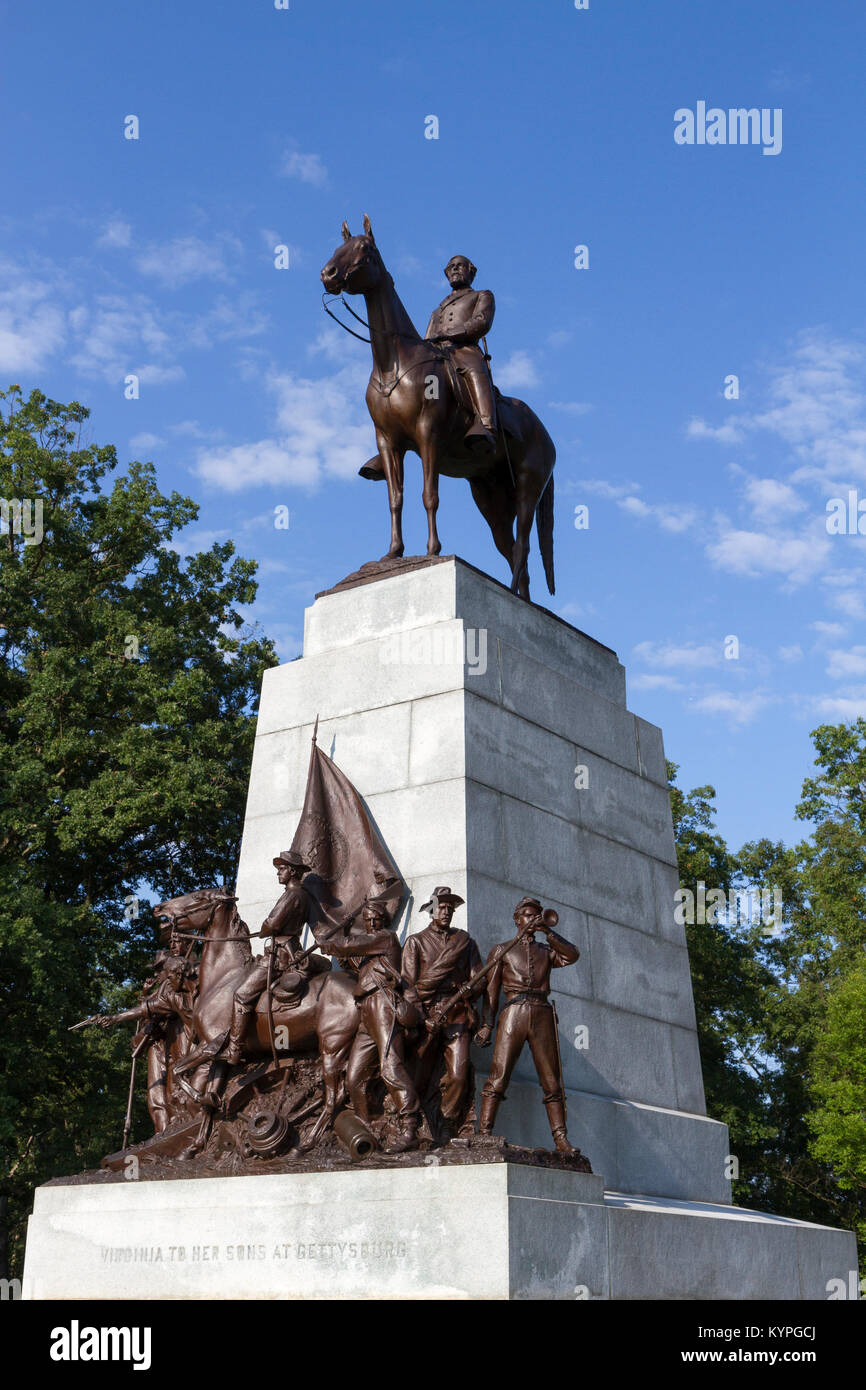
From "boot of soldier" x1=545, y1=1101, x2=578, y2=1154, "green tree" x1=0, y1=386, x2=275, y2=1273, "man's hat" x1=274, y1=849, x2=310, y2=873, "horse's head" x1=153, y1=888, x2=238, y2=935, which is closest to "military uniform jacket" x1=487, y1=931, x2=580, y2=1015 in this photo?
"boot of soldier" x1=545, y1=1101, x2=578, y2=1154

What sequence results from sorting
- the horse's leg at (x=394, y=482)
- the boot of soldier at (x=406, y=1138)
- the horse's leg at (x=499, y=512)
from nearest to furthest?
the boot of soldier at (x=406, y=1138)
the horse's leg at (x=394, y=482)
the horse's leg at (x=499, y=512)

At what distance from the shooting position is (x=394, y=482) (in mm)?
15523

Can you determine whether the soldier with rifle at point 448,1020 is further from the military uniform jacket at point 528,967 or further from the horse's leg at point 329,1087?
the horse's leg at point 329,1087

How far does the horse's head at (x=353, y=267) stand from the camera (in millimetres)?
14469

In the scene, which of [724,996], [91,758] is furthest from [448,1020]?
[724,996]

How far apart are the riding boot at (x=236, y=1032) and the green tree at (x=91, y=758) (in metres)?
12.9

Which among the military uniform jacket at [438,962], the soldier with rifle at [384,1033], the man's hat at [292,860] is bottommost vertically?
the soldier with rifle at [384,1033]

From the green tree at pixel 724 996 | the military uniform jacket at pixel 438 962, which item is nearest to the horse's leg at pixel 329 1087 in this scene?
the military uniform jacket at pixel 438 962

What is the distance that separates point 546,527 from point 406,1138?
870 centimetres

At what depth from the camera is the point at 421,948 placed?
1112 centimetres

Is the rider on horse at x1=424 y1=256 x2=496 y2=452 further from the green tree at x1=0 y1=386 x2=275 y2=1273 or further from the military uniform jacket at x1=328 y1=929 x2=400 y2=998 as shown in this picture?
the green tree at x1=0 y1=386 x2=275 y2=1273
